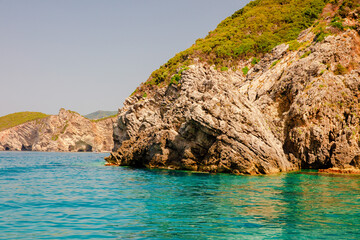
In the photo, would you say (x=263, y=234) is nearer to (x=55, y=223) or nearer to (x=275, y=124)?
(x=55, y=223)

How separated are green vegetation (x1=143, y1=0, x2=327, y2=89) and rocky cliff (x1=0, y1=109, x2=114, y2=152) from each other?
94148 mm

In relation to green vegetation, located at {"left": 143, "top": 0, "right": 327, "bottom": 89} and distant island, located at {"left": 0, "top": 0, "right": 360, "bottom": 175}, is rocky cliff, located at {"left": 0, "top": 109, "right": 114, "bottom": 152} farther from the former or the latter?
distant island, located at {"left": 0, "top": 0, "right": 360, "bottom": 175}

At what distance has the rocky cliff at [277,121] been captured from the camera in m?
37.3

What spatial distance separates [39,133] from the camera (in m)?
164

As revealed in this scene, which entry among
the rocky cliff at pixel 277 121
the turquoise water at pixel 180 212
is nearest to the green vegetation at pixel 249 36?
the rocky cliff at pixel 277 121

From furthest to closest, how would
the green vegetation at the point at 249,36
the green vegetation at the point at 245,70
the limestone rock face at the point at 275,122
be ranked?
the green vegetation at the point at 249,36 → the green vegetation at the point at 245,70 → the limestone rock face at the point at 275,122

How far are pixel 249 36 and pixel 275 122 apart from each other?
3884 centimetres

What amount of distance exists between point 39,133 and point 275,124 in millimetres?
148666

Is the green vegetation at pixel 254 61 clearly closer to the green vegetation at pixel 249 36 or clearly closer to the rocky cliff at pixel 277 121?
the green vegetation at pixel 249 36

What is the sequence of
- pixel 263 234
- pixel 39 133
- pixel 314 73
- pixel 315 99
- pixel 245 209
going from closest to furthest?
pixel 263 234
pixel 245 209
pixel 315 99
pixel 314 73
pixel 39 133

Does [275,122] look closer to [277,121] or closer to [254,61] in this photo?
[277,121]

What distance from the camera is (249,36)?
77.5 metres

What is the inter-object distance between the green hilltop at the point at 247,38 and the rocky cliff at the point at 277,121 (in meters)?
17.3

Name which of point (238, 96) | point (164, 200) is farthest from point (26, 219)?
point (238, 96)
